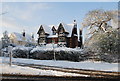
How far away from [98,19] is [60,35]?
1323 centimetres

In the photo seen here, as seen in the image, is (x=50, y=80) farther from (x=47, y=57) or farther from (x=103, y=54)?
(x=47, y=57)

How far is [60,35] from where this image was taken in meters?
34.8

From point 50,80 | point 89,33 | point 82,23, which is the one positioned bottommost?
point 50,80

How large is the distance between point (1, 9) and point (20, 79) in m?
6.60

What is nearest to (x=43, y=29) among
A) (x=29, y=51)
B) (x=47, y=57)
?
(x=29, y=51)

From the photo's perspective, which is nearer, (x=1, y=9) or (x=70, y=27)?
(x=1, y=9)

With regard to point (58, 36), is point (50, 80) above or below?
below

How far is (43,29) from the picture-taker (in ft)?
119

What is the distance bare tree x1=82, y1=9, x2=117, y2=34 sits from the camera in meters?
22.1

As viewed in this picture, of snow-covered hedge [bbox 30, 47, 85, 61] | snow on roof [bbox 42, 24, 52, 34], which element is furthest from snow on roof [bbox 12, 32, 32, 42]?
snow-covered hedge [bbox 30, 47, 85, 61]

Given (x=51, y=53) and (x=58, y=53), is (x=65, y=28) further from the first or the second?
(x=58, y=53)

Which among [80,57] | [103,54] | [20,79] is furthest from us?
[80,57]

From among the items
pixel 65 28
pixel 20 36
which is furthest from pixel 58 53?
pixel 20 36

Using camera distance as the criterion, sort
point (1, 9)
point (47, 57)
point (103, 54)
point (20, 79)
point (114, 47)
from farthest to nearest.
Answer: point (47, 57) → point (103, 54) → point (114, 47) → point (1, 9) → point (20, 79)
